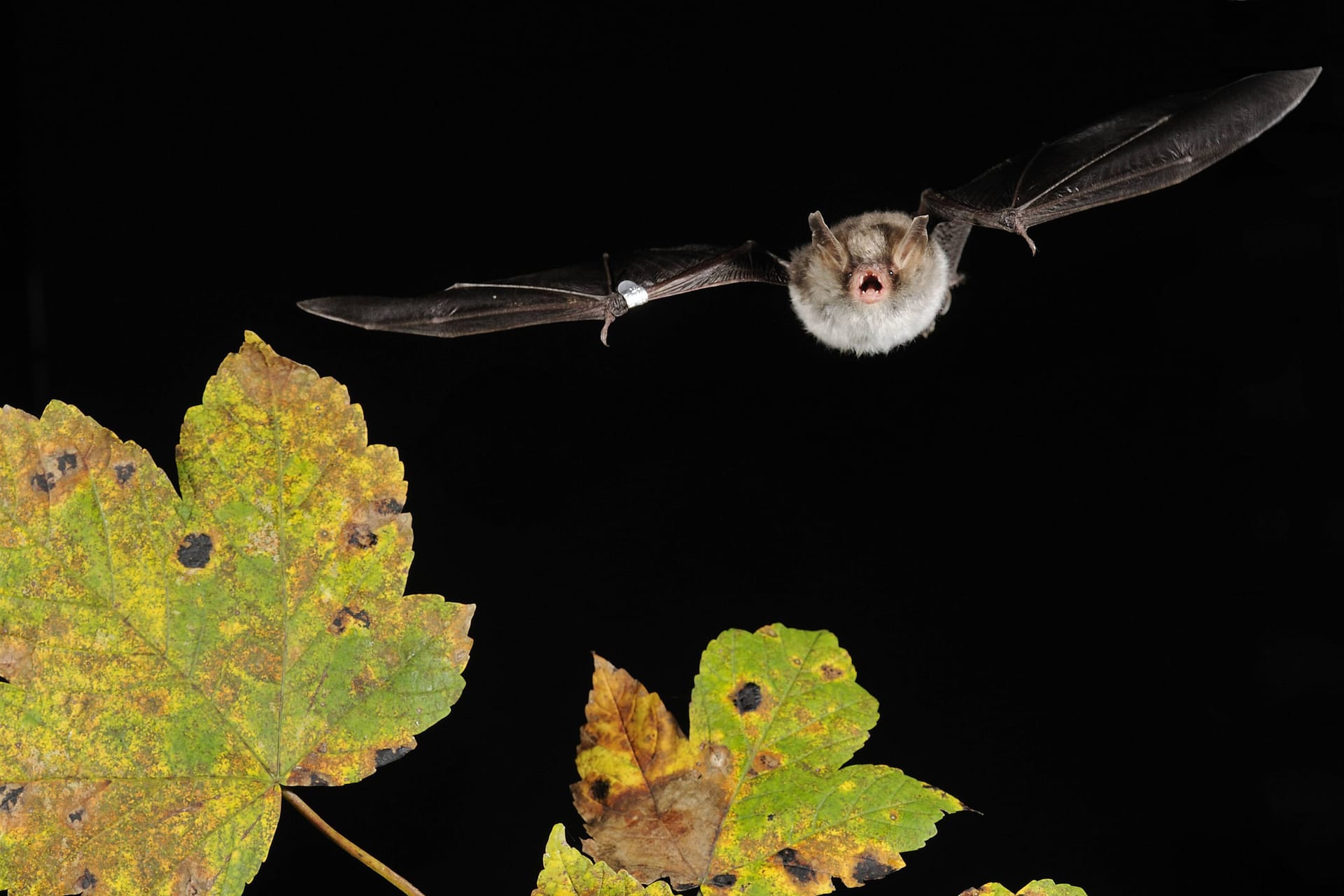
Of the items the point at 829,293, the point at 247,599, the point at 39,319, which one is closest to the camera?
the point at 247,599

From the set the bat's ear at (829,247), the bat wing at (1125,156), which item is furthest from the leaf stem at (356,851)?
the bat wing at (1125,156)

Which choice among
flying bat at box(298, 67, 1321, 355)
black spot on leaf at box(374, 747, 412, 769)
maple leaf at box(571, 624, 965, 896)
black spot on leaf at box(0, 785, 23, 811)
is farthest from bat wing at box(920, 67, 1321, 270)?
black spot on leaf at box(0, 785, 23, 811)

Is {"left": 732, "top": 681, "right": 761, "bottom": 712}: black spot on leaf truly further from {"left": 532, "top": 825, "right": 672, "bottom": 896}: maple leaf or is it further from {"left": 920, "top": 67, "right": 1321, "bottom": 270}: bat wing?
{"left": 920, "top": 67, "right": 1321, "bottom": 270}: bat wing

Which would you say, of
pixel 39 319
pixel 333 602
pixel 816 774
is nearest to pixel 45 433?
pixel 333 602

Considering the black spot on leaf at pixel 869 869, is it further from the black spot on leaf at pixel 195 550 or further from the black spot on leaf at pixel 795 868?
the black spot on leaf at pixel 195 550

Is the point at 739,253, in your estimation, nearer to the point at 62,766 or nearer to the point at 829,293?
the point at 829,293

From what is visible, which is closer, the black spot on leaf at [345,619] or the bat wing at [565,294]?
the black spot on leaf at [345,619]
